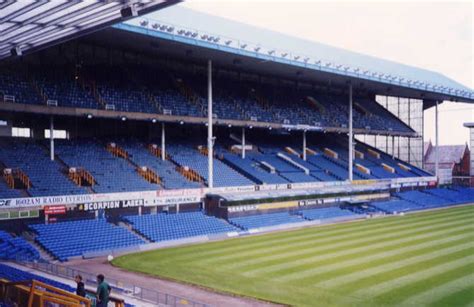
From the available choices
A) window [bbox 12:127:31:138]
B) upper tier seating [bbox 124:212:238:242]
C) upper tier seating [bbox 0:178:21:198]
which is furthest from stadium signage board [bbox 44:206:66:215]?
window [bbox 12:127:31:138]

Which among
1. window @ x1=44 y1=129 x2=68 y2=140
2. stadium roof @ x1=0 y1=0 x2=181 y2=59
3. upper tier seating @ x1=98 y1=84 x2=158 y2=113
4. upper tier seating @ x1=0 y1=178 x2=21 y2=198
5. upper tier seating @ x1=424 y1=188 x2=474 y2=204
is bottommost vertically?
upper tier seating @ x1=424 y1=188 x2=474 y2=204

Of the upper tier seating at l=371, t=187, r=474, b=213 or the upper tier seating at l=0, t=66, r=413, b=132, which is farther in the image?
the upper tier seating at l=371, t=187, r=474, b=213

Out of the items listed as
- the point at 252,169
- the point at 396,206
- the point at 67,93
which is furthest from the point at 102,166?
the point at 396,206

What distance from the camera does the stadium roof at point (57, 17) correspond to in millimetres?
14250

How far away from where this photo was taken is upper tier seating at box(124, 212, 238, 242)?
99.0 ft

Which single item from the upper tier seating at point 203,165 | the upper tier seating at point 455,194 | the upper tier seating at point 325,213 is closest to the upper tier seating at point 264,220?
the upper tier seating at point 325,213

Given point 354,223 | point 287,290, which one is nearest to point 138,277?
point 287,290

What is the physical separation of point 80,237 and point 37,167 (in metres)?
6.86

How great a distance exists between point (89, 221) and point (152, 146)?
12037 mm

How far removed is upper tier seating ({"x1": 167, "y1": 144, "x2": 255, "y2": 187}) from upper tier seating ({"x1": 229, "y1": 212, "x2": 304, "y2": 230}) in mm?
3451

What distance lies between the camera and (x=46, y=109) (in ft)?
100

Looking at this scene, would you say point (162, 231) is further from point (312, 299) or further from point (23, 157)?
point (312, 299)

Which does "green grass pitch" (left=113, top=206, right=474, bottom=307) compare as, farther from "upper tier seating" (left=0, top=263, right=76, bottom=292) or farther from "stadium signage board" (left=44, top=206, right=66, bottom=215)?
"upper tier seating" (left=0, top=263, right=76, bottom=292)

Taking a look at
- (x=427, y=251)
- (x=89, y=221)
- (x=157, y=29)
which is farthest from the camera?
(x=157, y=29)
